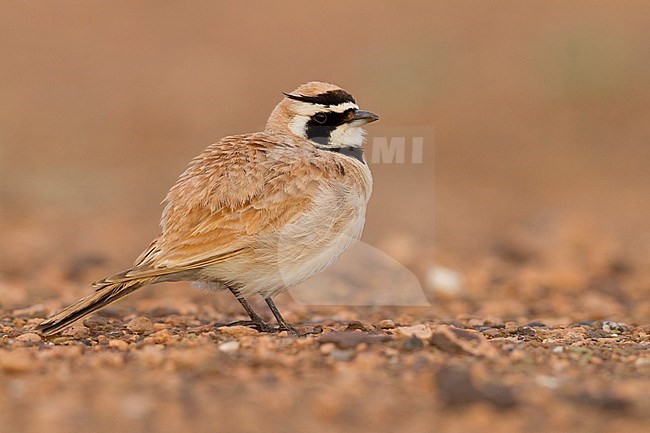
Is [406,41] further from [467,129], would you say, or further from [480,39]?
[467,129]

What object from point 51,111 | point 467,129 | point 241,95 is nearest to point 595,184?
point 467,129

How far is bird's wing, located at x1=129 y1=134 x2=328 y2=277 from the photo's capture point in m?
5.66

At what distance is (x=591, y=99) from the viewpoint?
59.5ft

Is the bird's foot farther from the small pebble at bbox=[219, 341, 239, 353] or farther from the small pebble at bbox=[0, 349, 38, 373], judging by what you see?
the small pebble at bbox=[0, 349, 38, 373]

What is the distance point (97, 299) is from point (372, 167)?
960 cm

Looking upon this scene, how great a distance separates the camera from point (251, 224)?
572 centimetres

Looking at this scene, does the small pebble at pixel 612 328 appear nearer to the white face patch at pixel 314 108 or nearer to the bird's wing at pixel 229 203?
the bird's wing at pixel 229 203

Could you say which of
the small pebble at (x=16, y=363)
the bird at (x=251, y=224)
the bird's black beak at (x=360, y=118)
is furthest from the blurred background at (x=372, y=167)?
the bird's black beak at (x=360, y=118)

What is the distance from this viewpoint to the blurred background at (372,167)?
14.1 ft

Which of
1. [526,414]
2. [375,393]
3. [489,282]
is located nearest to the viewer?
[526,414]

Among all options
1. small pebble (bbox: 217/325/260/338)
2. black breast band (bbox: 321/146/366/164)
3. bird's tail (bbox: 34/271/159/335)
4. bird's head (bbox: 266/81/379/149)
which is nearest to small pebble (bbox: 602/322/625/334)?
black breast band (bbox: 321/146/366/164)

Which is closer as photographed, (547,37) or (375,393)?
(375,393)

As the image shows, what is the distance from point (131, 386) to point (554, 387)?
6.05ft

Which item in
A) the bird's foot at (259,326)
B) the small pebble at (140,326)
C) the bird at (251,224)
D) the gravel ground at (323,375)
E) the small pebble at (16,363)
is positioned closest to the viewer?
the gravel ground at (323,375)
